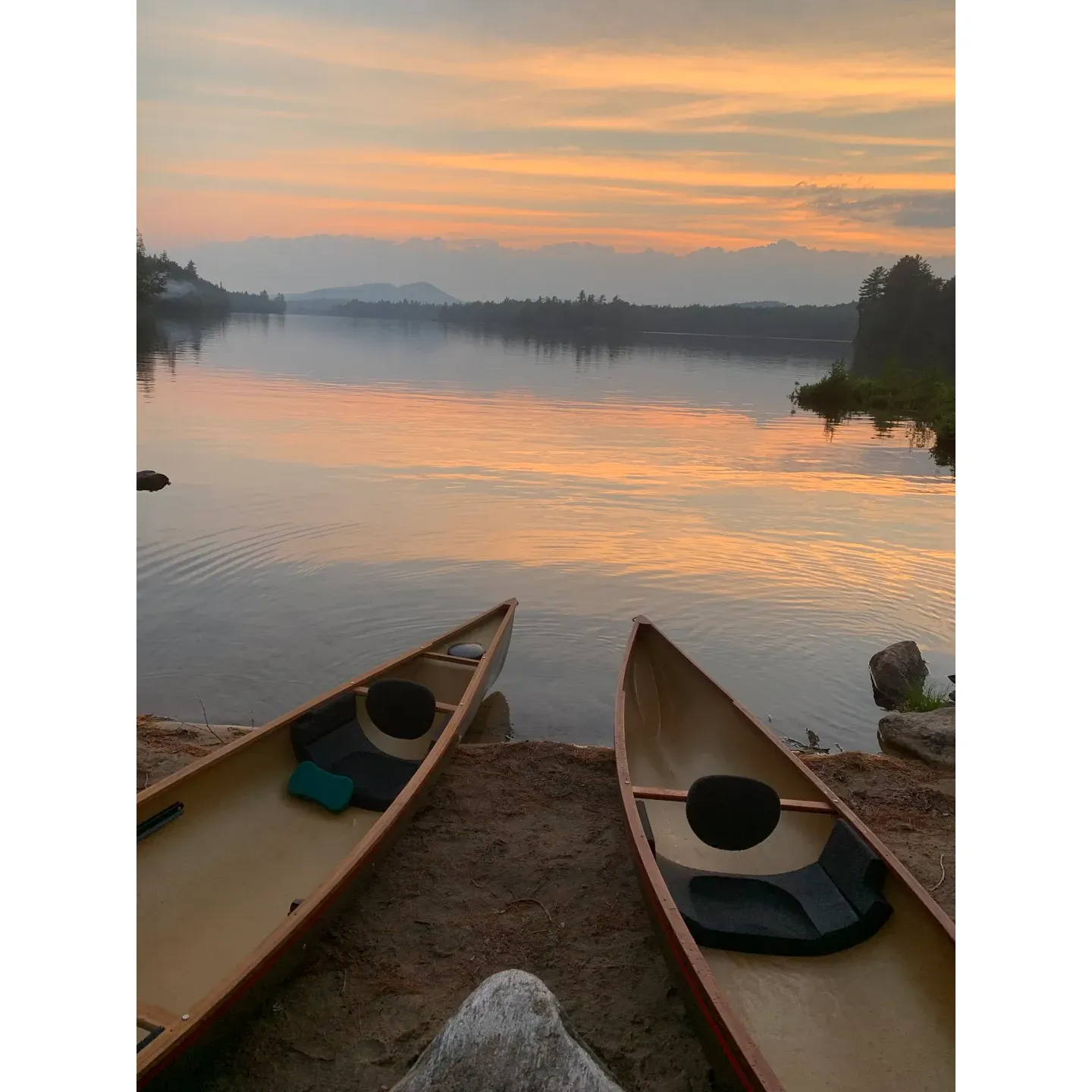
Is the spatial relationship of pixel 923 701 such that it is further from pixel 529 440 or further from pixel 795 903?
pixel 529 440

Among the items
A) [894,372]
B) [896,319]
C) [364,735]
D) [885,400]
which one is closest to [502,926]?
[364,735]

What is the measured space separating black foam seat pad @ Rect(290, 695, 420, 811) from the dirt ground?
178 mm

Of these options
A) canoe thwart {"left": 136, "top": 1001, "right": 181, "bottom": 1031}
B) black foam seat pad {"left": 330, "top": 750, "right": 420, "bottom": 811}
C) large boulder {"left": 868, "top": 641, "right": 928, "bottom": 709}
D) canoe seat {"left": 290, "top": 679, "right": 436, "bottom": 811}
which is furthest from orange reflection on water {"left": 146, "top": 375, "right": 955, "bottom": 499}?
canoe thwart {"left": 136, "top": 1001, "right": 181, "bottom": 1031}

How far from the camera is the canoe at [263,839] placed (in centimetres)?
204

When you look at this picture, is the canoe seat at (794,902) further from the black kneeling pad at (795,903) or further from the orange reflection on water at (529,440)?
the orange reflection on water at (529,440)

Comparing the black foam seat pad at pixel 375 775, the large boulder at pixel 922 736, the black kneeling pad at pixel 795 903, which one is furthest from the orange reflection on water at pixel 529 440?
the black kneeling pad at pixel 795 903

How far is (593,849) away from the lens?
9.92 ft

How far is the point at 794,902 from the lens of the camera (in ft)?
8.18

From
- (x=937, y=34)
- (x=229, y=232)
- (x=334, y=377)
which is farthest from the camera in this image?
(x=334, y=377)

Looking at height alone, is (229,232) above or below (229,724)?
above
